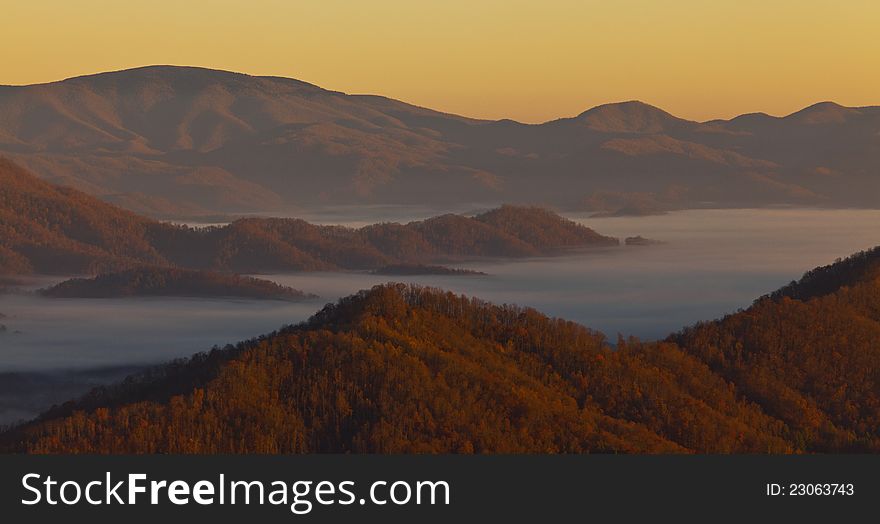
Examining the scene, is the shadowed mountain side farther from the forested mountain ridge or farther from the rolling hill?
the forested mountain ridge

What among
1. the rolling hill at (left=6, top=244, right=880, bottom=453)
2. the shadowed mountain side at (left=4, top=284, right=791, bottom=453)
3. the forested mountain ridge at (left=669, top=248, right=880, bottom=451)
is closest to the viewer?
the shadowed mountain side at (left=4, top=284, right=791, bottom=453)

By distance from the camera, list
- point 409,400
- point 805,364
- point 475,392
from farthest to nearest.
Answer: point 805,364 < point 475,392 < point 409,400

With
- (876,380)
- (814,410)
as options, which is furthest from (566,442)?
(876,380)

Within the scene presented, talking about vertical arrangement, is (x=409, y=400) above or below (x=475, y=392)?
below

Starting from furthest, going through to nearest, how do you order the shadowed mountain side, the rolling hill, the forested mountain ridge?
the forested mountain ridge, the rolling hill, the shadowed mountain side

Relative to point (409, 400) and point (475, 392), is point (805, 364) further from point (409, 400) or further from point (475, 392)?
point (409, 400)

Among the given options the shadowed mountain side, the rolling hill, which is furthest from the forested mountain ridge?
the shadowed mountain side

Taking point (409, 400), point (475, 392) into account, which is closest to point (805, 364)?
point (475, 392)

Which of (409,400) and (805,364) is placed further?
(805,364)

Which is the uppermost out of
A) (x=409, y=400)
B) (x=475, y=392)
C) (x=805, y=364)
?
(x=475, y=392)

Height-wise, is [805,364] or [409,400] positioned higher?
[409,400]

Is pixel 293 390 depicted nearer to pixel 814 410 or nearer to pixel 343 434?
pixel 343 434

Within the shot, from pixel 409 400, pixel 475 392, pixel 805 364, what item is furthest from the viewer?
pixel 805 364
